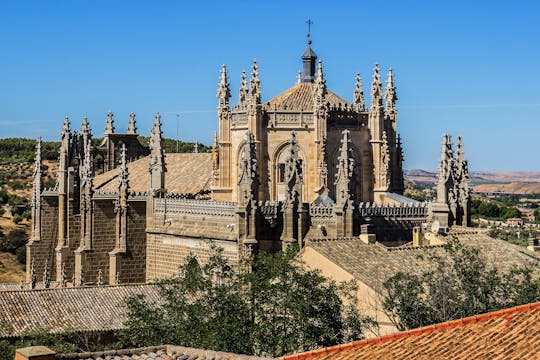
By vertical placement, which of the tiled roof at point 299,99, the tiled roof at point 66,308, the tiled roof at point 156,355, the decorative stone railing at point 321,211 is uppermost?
the tiled roof at point 299,99

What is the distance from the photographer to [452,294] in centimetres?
2500

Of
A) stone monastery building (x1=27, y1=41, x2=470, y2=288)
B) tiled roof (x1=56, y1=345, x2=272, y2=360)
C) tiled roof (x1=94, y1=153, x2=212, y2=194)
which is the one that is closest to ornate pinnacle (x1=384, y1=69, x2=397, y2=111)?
stone monastery building (x1=27, y1=41, x2=470, y2=288)

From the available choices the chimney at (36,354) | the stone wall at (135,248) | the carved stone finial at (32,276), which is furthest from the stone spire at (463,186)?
the chimney at (36,354)

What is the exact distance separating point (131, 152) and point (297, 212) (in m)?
19.9

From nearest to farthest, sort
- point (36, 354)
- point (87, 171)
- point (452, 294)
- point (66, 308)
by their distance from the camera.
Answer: point (36, 354)
point (452, 294)
point (66, 308)
point (87, 171)

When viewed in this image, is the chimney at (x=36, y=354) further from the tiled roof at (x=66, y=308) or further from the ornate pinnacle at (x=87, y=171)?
the ornate pinnacle at (x=87, y=171)

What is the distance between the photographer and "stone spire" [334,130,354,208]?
3469 cm

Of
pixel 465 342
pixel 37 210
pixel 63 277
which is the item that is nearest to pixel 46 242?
pixel 37 210

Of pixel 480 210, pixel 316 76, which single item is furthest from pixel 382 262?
pixel 480 210

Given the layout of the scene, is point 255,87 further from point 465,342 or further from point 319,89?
point 465,342

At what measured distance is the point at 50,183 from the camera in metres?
83.1

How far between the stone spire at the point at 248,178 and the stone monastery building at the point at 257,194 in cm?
3

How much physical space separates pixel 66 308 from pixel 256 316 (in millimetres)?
9189

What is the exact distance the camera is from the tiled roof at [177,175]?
144 ft
